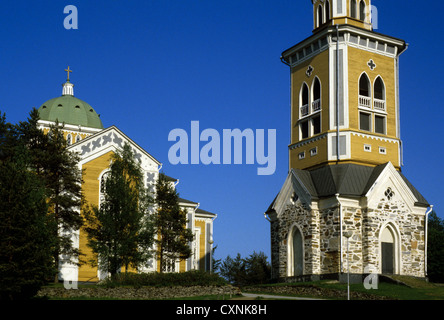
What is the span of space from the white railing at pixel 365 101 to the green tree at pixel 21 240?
22.2 metres

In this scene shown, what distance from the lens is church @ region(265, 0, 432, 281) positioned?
37406mm

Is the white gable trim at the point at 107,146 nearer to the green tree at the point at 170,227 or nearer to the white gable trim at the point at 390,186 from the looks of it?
the green tree at the point at 170,227

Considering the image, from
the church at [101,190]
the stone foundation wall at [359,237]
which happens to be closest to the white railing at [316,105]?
the stone foundation wall at [359,237]

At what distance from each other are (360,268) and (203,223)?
21.0 m

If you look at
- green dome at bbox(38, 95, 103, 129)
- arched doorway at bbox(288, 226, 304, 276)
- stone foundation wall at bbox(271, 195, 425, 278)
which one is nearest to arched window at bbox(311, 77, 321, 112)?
stone foundation wall at bbox(271, 195, 425, 278)

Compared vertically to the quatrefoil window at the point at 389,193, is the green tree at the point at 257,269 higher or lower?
lower

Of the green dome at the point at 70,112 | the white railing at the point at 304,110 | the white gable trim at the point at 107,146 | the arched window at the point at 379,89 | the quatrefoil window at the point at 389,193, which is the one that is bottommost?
the quatrefoil window at the point at 389,193

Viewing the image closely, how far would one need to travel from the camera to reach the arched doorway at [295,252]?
1563 inches

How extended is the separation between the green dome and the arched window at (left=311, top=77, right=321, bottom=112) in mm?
33504

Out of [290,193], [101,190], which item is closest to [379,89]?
[290,193]

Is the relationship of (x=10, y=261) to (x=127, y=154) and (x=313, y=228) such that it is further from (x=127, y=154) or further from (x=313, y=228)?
(x=313, y=228)

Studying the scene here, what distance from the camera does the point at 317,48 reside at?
4228cm

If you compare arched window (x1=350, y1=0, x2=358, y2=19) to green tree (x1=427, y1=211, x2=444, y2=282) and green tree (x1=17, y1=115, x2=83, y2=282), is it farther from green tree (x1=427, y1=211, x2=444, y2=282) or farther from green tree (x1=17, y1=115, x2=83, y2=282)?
green tree (x1=17, y1=115, x2=83, y2=282)

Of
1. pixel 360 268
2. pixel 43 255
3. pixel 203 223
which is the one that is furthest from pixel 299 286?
pixel 203 223
